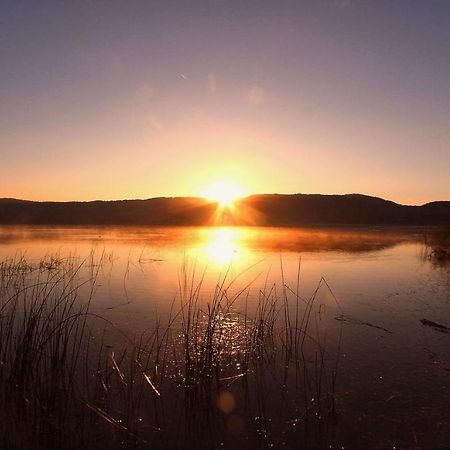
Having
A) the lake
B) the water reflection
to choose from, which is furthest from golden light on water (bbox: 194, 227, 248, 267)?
the lake

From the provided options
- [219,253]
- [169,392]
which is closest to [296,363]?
[169,392]

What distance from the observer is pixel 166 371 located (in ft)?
24.0

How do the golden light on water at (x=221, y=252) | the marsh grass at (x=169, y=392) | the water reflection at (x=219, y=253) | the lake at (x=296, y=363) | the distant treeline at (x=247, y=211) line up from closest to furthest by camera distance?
the marsh grass at (x=169, y=392) < the lake at (x=296, y=363) < the water reflection at (x=219, y=253) < the golden light on water at (x=221, y=252) < the distant treeline at (x=247, y=211)

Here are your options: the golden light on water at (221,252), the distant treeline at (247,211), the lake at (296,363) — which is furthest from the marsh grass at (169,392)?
the distant treeline at (247,211)

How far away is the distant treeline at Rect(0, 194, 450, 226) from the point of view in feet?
351

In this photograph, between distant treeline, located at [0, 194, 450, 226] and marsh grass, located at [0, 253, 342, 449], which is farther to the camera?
distant treeline, located at [0, 194, 450, 226]

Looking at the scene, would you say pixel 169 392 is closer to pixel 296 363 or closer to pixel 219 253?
pixel 296 363

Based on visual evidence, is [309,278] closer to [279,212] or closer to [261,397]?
[261,397]

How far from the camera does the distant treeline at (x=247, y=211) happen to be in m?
107

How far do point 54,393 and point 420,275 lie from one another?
57.4 ft

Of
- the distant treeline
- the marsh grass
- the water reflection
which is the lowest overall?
the marsh grass

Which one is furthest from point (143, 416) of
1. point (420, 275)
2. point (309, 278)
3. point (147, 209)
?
point (147, 209)

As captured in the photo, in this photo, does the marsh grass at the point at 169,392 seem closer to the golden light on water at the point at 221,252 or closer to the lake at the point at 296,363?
the lake at the point at 296,363

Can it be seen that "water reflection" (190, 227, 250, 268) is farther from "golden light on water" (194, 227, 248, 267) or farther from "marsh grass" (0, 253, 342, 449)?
"marsh grass" (0, 253, 342, 449)
